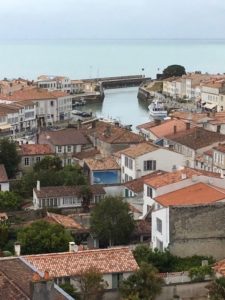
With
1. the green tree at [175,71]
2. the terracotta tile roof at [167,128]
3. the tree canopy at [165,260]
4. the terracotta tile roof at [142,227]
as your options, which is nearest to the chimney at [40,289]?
the tree canopy at [165,260]

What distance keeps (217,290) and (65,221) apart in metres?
8.10

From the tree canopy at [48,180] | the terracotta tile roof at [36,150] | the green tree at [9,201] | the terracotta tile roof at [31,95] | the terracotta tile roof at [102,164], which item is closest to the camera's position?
the green tree at [9,201]

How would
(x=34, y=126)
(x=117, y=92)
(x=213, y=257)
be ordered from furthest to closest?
(x=117, y=92) < (x=34, y=126) < (x=213, y=257)

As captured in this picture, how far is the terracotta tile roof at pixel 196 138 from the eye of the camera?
105 feet

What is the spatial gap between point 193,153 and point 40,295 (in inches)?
854

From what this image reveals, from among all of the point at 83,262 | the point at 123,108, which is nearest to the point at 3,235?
the point at 83,262

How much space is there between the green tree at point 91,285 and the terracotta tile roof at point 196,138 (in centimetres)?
1796

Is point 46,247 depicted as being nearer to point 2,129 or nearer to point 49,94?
point 2,129

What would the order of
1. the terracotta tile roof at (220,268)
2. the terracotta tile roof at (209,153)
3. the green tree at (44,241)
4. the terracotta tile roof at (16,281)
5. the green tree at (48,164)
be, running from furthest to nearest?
the green tree at (48,164)
the terracotta tile roof at (209,153)
the green tree at (44,241)
the terracotta tile roof at (220,268)
the terracotta tile roof at (16,281)

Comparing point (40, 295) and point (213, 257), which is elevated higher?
point (40, 295)

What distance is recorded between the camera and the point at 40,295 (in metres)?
10.3

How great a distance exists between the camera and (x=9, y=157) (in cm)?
3219

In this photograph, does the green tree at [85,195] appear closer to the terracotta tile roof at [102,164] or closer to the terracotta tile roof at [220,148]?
the terracotta tile roof at [102,164]

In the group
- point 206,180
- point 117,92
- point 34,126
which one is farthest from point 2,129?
point 117,92
